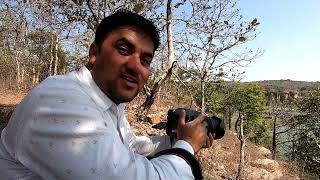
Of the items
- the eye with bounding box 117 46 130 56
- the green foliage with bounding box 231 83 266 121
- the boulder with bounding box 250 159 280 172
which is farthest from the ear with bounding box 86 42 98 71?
the green foliage with bounding box 231 83 266 121

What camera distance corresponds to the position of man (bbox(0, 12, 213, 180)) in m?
0.90

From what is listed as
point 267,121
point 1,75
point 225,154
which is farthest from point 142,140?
point 267,121

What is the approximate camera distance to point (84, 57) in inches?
350

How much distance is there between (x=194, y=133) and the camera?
125 centimetres

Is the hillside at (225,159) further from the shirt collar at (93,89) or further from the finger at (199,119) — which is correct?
the shirt collar at (93,89)

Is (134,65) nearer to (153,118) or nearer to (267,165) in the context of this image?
(153,118)

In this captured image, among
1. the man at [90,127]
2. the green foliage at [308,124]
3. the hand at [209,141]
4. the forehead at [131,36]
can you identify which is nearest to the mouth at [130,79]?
the man at [90,127]

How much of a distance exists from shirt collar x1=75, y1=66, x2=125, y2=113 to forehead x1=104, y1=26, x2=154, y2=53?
15cm

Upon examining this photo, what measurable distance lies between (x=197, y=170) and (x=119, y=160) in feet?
1.00

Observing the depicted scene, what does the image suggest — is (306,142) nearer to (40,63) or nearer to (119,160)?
(40,63)

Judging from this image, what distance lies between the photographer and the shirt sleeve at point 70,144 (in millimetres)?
894

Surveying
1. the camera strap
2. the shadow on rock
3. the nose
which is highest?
the nose

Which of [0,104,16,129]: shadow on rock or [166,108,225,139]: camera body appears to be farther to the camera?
[0,104,16,129]: shadow on rock

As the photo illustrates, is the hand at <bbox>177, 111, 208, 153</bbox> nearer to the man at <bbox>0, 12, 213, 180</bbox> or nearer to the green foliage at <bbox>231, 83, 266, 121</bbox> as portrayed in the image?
the man at <bbox>0, 12, 213, 180</bbox>
